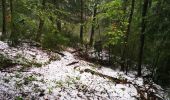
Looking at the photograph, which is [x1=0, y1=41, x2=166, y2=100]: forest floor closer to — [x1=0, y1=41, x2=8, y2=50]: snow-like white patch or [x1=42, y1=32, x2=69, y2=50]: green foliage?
[x1=0, y1=41, x2=8, y2=50]: snow-like white patch

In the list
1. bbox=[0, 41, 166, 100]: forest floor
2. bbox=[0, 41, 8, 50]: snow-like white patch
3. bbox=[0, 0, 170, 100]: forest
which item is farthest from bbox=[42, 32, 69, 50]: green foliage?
bbox=[0, 41, 8, 50]: snow-like white patch

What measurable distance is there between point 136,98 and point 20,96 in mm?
6336

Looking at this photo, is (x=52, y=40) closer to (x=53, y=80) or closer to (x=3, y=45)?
(x=3, y=45)

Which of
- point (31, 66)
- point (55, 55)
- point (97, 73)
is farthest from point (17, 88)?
point (55, 55)

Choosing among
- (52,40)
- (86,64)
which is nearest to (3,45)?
(52,40)

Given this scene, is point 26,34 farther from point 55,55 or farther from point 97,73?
point 97,73

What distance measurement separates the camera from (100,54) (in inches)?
899

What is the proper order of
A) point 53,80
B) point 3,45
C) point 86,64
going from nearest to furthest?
1. point 53,80
2. point 3,45
3. point 86,64

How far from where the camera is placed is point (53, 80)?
13.5 meters

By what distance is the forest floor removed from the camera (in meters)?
11.6

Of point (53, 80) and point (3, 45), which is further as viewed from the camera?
point (3, 45)

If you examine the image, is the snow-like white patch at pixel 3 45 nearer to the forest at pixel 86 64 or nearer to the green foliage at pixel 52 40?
the forest at pixel 86 64

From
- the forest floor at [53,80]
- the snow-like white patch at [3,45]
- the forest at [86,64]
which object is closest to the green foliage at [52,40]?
the forest at [86,64]

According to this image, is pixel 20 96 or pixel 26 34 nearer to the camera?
pixel 20 96
